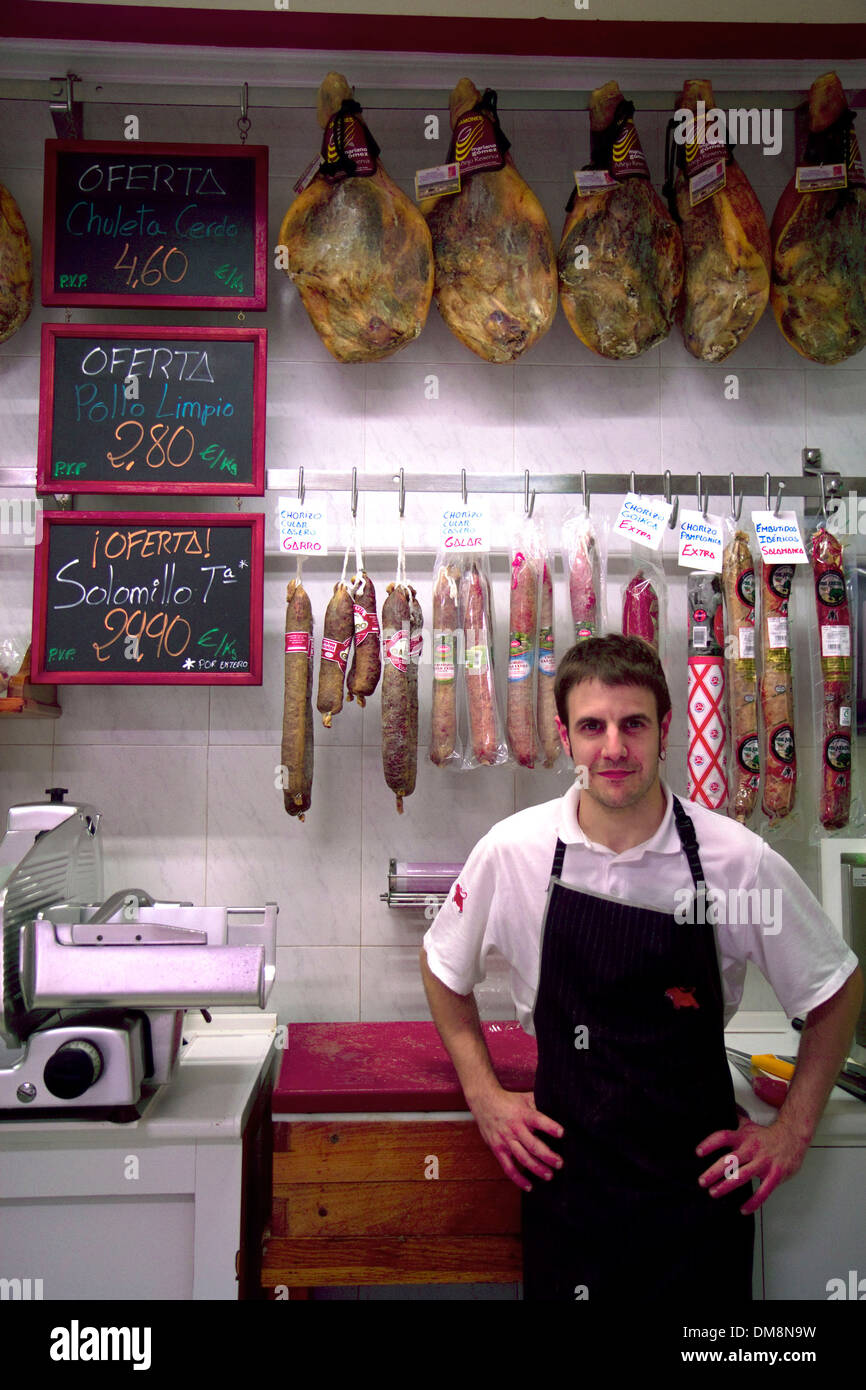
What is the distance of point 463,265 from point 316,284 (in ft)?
1.53

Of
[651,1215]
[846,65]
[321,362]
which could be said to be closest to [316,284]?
[321,362]

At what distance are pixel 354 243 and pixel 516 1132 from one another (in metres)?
2.50

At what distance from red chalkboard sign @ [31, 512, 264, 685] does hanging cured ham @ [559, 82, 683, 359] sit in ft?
4.12

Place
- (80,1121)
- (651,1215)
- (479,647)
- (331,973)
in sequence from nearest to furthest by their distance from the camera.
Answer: (651,1215)
(80,1121)
(479,647)
(331,973)

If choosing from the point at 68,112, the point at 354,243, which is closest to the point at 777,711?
the point at 354,243

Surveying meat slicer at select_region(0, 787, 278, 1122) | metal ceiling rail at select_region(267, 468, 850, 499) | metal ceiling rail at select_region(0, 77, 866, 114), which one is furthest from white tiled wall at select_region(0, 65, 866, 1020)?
meat slicer at select_region(0, 787, 278, 1122)

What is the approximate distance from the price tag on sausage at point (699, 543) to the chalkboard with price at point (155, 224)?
57.7 inches

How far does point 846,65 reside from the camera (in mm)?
3305

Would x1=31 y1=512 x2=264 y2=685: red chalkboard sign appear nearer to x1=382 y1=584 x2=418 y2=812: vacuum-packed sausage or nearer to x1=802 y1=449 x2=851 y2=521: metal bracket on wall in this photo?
x1=382 y1=584 x2=418 y2=812: vacuum-packed sausage

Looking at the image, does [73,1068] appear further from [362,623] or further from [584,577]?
[584,577]

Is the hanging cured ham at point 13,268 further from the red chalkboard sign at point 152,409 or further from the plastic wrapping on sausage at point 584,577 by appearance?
the plastic wrapping on sausage at point 584,577

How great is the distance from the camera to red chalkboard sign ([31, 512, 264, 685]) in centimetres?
301

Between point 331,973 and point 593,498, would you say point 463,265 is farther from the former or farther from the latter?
point 331,973

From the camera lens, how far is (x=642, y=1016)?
7.09 feet
